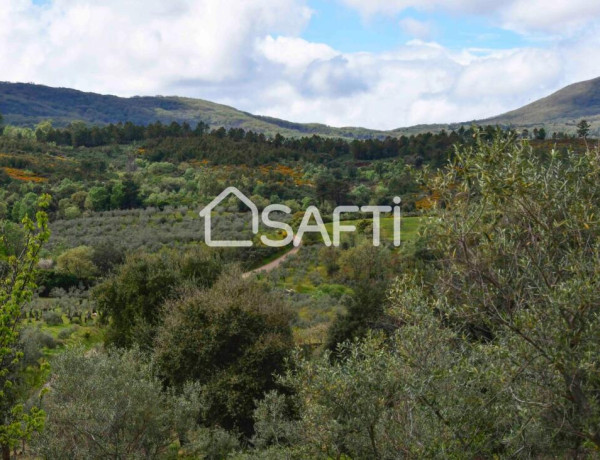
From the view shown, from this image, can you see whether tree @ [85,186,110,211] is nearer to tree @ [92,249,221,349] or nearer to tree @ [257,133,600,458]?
tree @ [92,249,221,349]

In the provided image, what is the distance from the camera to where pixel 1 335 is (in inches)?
321

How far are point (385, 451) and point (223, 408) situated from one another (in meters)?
9.77

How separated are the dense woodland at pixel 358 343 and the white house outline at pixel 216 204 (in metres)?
8.15

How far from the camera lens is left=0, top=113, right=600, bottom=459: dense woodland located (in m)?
7.05

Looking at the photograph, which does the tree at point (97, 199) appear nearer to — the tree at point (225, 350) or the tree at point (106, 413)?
the tree at point (225, 350)

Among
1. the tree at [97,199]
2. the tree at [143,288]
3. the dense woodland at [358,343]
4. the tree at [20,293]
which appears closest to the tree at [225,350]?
the dense woodland at [358,343]

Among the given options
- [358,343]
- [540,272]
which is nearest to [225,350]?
[358,343]

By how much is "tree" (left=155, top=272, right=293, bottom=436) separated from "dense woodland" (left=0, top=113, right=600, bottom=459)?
6 cm

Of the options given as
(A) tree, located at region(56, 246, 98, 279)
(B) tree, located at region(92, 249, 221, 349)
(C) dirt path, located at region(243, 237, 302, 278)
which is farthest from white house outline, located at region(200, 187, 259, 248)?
(B) tree, located at region(92, 249, 221, 349)

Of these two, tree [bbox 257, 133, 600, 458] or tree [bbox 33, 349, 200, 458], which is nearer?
tree [bbox 257, 133, 600, 458]

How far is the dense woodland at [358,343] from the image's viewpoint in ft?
23.1

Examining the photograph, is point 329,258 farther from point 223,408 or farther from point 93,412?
point 93,412

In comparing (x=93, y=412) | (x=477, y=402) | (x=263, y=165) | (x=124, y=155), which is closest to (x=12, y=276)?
(x=93, y=412)

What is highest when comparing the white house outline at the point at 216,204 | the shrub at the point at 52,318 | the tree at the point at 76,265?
the white house outline at the point at 216,204
